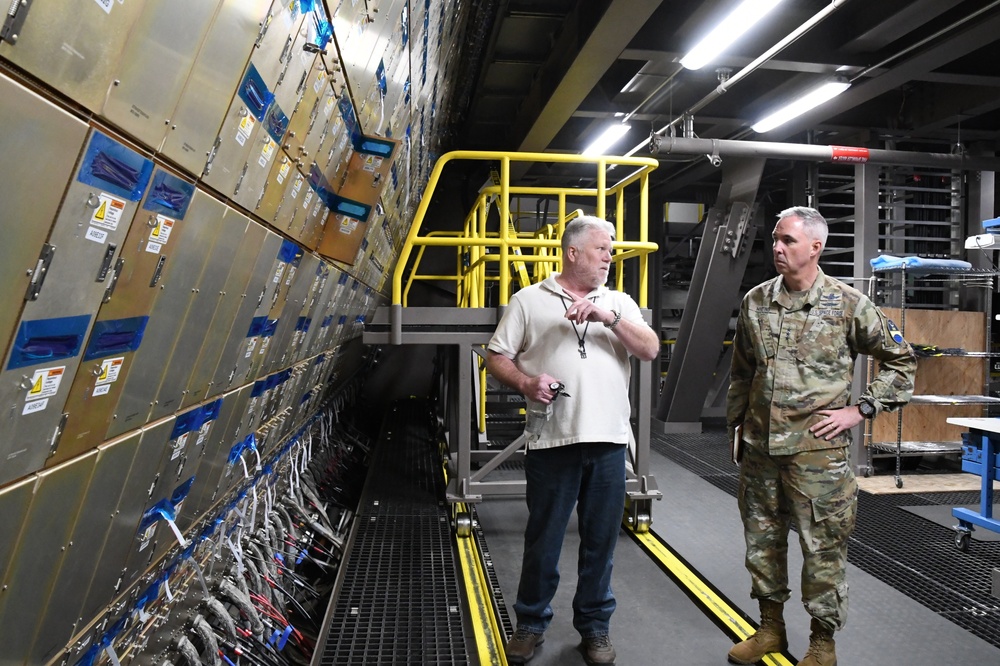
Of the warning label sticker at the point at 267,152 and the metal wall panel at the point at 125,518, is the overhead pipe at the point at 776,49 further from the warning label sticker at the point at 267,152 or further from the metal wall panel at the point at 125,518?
the metal wall panel at the point at 125,518

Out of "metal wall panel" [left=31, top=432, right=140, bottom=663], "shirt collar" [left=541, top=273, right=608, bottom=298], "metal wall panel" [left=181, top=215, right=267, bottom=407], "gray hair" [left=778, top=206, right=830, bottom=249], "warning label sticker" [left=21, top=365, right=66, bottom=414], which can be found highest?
"gray hair" [left=778, top=206, right=830, bottom=249]

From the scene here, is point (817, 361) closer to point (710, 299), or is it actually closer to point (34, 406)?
point (34, 406)

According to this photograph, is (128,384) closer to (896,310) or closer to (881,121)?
(896,310)

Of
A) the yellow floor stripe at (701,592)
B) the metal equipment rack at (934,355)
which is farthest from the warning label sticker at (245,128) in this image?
the metal equipment rack at (934,355)

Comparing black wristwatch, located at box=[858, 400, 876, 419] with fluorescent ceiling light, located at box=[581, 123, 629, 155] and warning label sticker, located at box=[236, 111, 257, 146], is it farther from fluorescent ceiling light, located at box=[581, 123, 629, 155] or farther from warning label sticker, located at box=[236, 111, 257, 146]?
fluorescent ceiling light, located at box=[581, 123, 629, 155]

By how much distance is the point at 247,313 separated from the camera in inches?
92.4

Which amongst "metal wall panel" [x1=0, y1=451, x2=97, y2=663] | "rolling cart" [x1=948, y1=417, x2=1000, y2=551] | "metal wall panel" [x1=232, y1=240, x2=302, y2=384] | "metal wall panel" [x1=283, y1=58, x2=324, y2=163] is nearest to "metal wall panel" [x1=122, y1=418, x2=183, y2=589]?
"metal wall panel" [x1=0, y1=451, x2=97, y2=663]

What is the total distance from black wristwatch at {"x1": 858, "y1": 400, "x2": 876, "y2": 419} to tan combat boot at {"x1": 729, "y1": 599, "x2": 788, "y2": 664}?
35.7 inches

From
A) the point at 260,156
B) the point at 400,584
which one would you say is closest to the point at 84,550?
the point at 260,156

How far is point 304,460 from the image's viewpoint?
17.3ft

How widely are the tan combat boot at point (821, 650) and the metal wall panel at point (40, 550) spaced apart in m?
2.64

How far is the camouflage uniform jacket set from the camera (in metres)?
2.76

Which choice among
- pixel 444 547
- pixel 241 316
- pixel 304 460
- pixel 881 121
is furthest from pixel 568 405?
pixel 881 121

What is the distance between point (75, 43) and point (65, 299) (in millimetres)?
412
